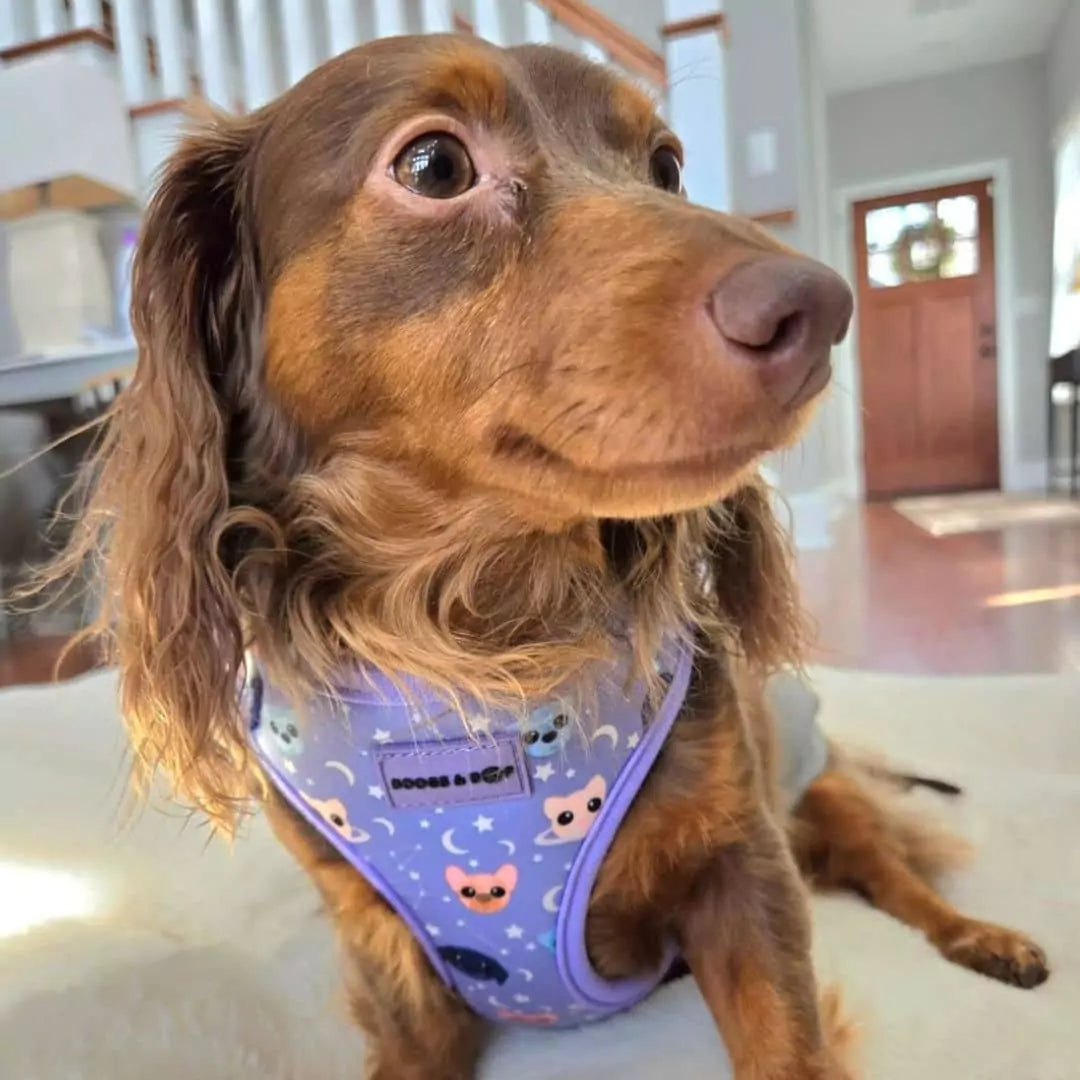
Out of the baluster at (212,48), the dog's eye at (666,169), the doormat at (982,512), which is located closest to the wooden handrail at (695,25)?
the baluster at (212,48)

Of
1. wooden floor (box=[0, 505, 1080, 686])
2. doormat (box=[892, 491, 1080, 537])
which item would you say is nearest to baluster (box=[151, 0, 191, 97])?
wooden floor (box=[0, 505, 1080, 686])

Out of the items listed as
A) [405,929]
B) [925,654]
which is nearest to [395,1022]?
[405,929]

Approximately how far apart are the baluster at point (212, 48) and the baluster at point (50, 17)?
0.62m

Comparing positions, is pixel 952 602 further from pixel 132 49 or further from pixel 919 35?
pixel 919 35

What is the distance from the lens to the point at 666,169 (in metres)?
1.03

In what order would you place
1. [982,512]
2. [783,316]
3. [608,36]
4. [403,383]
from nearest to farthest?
[783,316]
[403,383]
[608,36]
[982,512]

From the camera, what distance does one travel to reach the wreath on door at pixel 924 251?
27.8ft

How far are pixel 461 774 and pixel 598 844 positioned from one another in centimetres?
12

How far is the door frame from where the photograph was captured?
319 inches

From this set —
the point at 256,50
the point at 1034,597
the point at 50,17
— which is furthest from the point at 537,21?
the point at 1034,597

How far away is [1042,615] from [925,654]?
54 cm

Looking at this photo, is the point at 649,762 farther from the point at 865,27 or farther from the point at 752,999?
the point at 865,27

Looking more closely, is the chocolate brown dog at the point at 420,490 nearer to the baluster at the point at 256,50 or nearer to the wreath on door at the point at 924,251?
the baluster at the point at 256,50

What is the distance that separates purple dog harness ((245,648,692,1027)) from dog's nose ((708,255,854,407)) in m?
0.34
